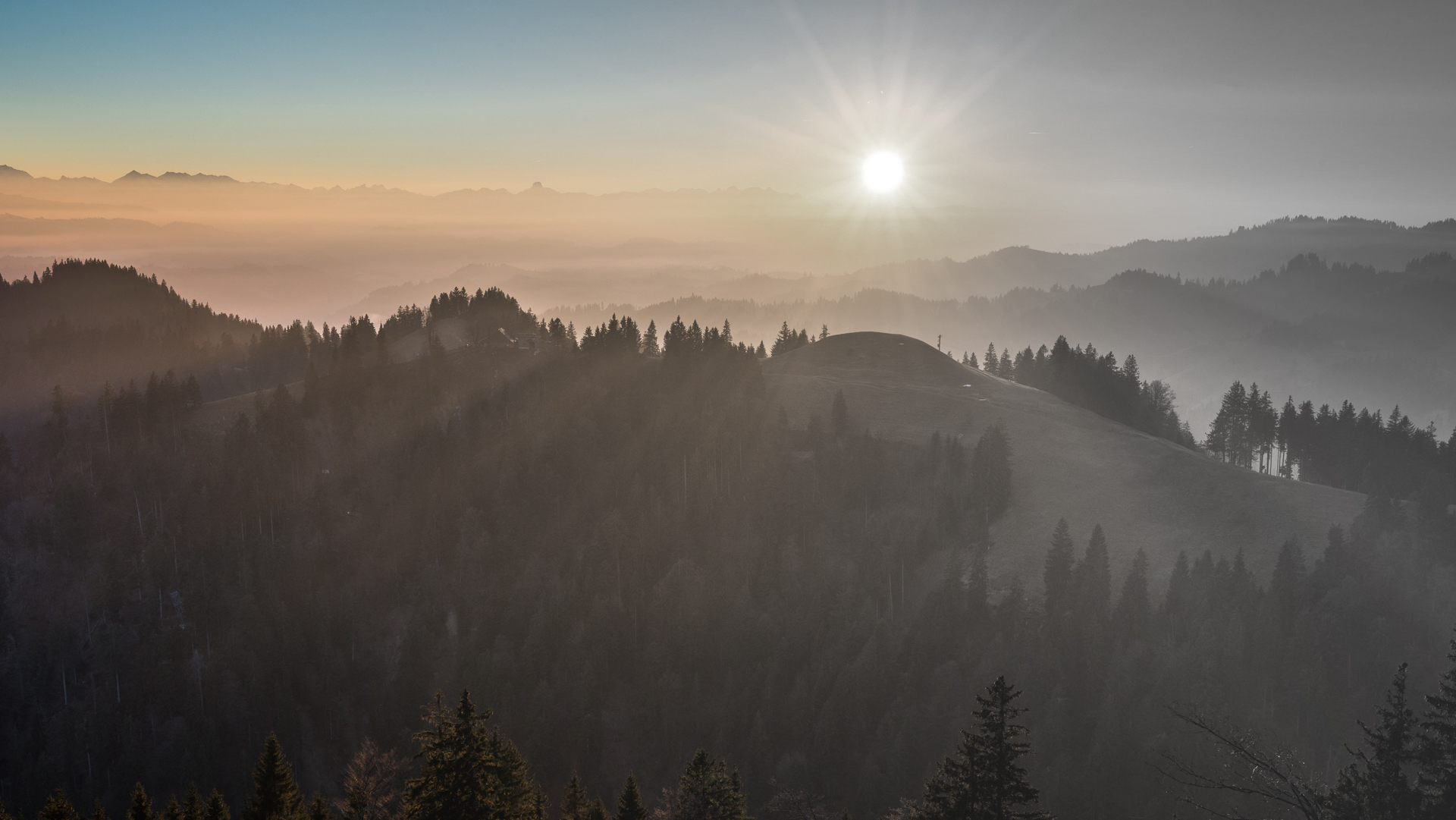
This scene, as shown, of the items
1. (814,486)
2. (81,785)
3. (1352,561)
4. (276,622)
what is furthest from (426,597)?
(1352,561)

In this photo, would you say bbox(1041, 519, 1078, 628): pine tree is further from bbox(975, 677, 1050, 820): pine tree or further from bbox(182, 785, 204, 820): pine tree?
bbox(182, 785, 204, 820): pine tree

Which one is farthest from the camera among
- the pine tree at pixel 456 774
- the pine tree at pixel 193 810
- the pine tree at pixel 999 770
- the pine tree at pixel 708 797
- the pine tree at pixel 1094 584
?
the pine tree at pixel 1094 584

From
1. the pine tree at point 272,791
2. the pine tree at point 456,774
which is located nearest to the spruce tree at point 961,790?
the pine tree at point 456,774

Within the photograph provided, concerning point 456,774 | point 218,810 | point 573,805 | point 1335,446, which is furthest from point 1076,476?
point 218,810

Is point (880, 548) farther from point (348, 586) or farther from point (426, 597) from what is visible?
point (348, 586)

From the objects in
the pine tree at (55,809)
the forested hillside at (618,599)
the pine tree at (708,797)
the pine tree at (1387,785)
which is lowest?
the forested hillside at (618,599)

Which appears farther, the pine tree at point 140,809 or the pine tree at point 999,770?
the pine tree at point 140,809

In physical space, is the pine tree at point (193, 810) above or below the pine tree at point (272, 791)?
below

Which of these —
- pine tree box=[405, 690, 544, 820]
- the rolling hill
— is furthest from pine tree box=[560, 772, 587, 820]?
the rolling hill

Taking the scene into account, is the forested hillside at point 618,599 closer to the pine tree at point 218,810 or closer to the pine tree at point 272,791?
the pine tree at point 218,810

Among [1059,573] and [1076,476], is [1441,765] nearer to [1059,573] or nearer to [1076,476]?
[1059,573]
